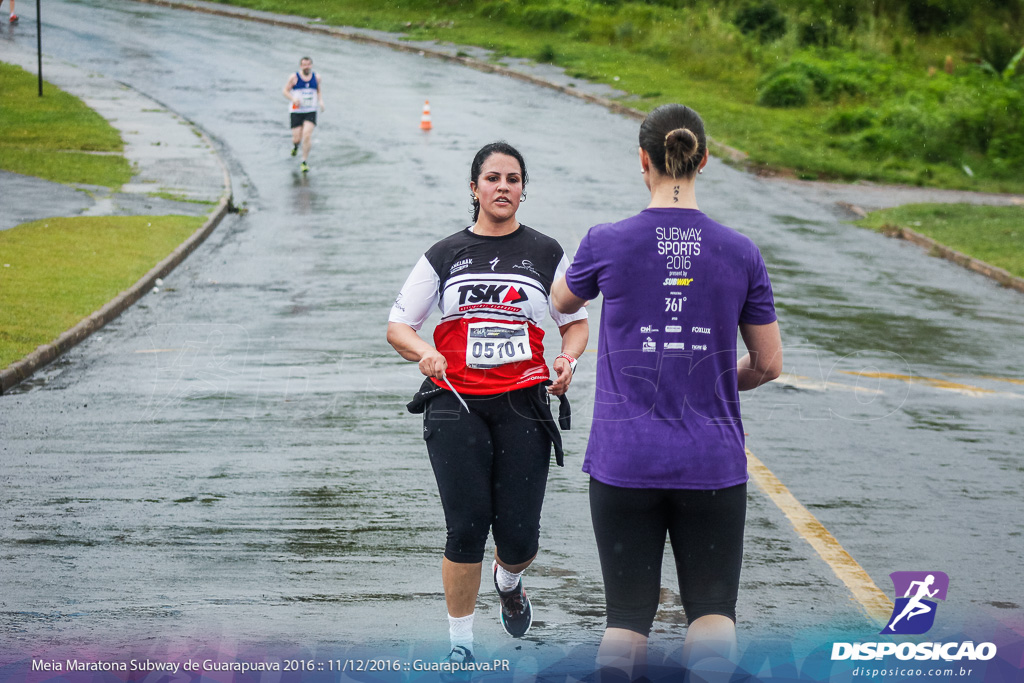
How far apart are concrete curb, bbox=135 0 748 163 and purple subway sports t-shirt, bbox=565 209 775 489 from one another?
921 inches

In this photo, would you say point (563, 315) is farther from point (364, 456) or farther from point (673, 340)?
point (364, 456)

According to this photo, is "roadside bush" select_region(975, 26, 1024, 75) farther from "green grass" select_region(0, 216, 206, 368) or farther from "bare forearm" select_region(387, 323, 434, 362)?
"bare forearm" select_region(387, 323, 434, 362)

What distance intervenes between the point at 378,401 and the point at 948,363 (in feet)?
18.7

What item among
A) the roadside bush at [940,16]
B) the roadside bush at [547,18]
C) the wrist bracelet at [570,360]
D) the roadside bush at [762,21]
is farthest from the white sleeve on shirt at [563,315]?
the roadside bush at [940,16]

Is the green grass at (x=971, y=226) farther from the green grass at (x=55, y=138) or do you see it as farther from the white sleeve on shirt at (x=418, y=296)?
the white sleeve on shirt at (x=418, y=296)

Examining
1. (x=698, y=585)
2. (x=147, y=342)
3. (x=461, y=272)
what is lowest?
(x=147, y=342)

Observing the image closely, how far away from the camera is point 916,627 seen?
5.52 m

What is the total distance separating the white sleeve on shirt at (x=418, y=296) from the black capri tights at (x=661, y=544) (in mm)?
1347

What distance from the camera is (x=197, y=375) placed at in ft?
34.7

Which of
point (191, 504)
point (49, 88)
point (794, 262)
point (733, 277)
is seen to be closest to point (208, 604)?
point (191, 504)

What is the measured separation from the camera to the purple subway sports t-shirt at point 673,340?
12.1 ft

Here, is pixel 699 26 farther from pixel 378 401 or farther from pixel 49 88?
pixel 378 401

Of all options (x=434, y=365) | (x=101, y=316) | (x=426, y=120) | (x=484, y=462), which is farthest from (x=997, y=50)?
(x=434, y=365)

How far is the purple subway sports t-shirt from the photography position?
12.1 ft
